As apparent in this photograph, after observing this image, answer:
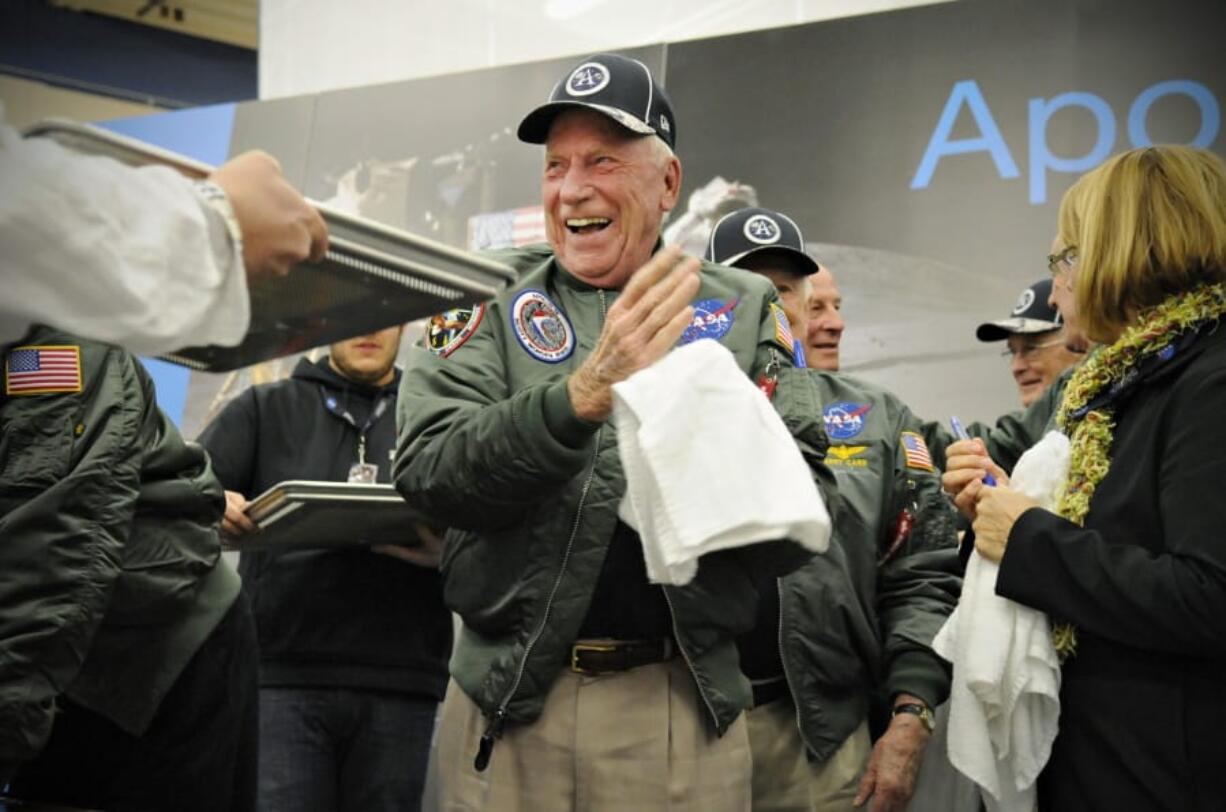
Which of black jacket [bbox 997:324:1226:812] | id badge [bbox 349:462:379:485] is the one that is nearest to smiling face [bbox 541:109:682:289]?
black jacket [bbox 997:324:1226:812]

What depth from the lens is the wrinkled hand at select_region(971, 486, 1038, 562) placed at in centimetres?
211

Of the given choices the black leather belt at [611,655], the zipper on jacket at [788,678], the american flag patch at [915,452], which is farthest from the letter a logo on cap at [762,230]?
the black leather belt at [611,655]

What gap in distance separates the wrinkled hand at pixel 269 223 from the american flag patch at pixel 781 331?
992mm

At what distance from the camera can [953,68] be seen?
4.40 meters

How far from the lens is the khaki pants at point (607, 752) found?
1933 mm

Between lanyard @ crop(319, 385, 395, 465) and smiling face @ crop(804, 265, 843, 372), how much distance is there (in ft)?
3.64

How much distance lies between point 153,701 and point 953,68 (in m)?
3.20

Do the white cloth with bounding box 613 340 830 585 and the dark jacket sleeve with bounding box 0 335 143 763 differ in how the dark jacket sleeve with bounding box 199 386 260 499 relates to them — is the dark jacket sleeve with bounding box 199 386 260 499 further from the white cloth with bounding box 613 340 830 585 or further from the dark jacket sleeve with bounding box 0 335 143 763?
the white cloth with bounding box 613 340 830 585

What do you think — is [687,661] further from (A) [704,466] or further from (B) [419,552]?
(B) [419,552]

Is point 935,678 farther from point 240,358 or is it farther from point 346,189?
point 346,189

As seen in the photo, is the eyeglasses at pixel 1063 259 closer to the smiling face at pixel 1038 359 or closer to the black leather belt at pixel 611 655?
the black leather belt at pixel 611 655

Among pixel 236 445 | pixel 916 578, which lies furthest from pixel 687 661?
pixel 236 445

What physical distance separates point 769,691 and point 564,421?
3.64 ft

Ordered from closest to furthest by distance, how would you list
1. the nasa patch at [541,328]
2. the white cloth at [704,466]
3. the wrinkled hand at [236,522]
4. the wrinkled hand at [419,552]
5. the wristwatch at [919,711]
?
1. the white cloth at [704,466]
2. the nasa patch at [541,328]
3. the wristwatch at [919,711]
4. the wrinkled hand at [236,522]
5. the wrinkled hand at [419,552]
